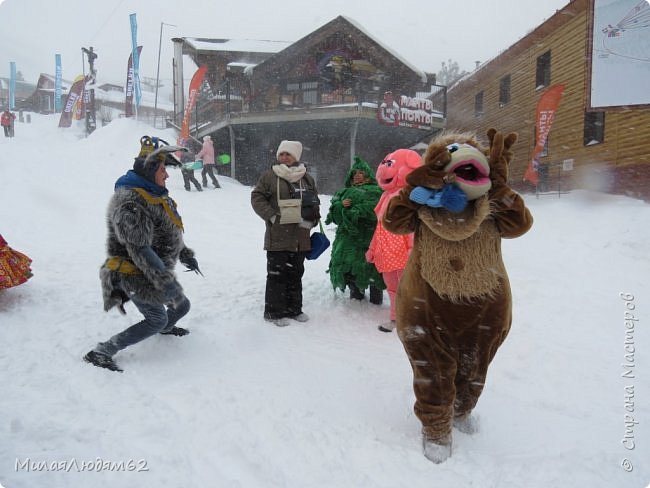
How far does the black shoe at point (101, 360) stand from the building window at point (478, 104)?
67.7 ft

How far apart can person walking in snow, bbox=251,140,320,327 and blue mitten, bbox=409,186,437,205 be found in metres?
2.03

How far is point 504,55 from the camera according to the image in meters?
17.6

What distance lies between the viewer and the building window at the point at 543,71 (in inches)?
602

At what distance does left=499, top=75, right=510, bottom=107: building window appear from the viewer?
18.0 m

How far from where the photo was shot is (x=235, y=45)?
2066 cm

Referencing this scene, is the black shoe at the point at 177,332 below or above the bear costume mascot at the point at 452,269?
below

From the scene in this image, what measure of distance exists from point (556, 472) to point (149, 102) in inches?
2004

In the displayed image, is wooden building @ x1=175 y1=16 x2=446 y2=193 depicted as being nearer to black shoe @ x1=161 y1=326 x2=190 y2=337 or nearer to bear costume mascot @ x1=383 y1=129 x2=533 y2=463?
black shoe @ x1=161 y1=326 x2=190 y2=337

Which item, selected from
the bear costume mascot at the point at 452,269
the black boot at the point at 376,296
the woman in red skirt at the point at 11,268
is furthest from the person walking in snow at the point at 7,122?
the bear costume mascot at the point at 452,269

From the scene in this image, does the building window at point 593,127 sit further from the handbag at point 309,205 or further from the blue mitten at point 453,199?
the blue mitten at point 453,199

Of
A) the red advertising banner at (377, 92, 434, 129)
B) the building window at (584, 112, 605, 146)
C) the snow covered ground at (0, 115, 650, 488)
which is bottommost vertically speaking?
the snow covered ground at (0, 115, 650, 488)

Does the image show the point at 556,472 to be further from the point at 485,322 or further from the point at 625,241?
the point at 625,241

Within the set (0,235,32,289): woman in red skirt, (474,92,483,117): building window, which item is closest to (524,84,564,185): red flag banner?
(474,92,483,117): building window

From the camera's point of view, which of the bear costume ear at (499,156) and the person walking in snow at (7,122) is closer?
the bear costume ear at (499,156)
